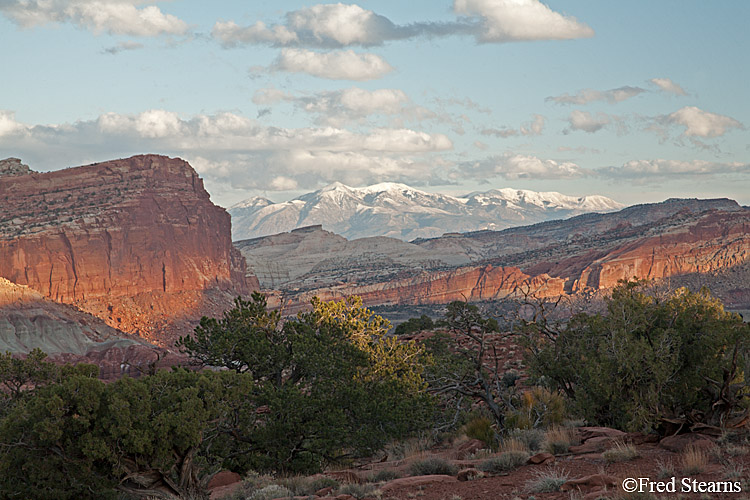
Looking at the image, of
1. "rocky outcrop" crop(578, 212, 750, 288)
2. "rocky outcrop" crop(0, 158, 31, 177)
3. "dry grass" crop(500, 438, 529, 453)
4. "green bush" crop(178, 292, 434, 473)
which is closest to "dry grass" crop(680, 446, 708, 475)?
"dry grass" crop(500, 438, 529, 453)

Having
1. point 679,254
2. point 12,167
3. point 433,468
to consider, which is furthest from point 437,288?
point 433,468

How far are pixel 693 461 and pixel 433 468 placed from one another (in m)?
4.43

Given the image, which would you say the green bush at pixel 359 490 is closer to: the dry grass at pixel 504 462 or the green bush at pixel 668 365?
the dry grass at pixel 504 462

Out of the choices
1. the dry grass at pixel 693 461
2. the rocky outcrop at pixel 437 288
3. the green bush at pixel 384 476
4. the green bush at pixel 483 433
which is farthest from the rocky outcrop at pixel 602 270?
the dry grass at pixel 693 461

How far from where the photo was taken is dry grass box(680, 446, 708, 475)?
9.88 meters

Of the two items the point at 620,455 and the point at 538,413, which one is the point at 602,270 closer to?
the point at 538,413

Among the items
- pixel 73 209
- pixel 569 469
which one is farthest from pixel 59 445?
pixel 73 209

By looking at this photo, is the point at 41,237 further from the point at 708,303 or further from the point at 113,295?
the point at 708,303

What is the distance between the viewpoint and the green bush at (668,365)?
12.6 meters

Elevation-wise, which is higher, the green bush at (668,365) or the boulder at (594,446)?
the green bush at (668,365)

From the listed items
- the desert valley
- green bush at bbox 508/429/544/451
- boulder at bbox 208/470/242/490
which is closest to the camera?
green bush at bbox 508/429/544/451

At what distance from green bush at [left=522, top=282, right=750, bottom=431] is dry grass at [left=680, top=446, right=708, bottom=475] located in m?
1.52

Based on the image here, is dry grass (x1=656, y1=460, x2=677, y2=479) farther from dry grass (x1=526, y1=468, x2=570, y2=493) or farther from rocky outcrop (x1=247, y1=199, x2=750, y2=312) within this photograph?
rocky outcrop (x1=247, y1=199, x2=750, y2=312)

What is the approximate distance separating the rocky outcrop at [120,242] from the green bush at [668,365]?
83498mm
